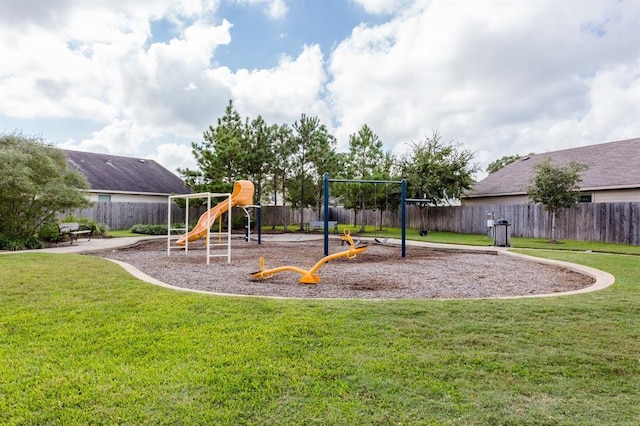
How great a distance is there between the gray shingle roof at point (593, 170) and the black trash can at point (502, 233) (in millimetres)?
6168

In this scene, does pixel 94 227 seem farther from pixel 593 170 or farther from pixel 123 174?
pixel 593 170

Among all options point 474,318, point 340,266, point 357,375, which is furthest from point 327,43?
point 357,375

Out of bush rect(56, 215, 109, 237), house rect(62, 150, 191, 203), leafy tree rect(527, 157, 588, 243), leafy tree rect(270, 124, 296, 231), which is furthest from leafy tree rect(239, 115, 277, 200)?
leafy tree rect(527, 157, 588, 243)

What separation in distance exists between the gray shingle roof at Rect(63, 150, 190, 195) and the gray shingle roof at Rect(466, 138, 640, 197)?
20.4 metres

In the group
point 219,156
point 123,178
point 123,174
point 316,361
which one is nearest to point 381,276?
point 316,361

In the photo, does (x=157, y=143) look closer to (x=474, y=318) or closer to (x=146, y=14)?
(x=146, y=14)

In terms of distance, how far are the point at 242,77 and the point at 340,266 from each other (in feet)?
30.0

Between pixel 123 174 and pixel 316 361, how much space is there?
2782 cm

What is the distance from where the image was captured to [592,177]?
1802cm

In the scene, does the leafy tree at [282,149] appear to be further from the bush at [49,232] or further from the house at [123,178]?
the bush at [49,232]

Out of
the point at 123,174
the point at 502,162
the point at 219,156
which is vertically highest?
the point at 502,162

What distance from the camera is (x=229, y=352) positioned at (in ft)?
11.1

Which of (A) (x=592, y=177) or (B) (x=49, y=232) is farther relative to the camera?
(A) (x=592, y=177)

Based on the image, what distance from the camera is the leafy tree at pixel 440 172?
73.5 feet
